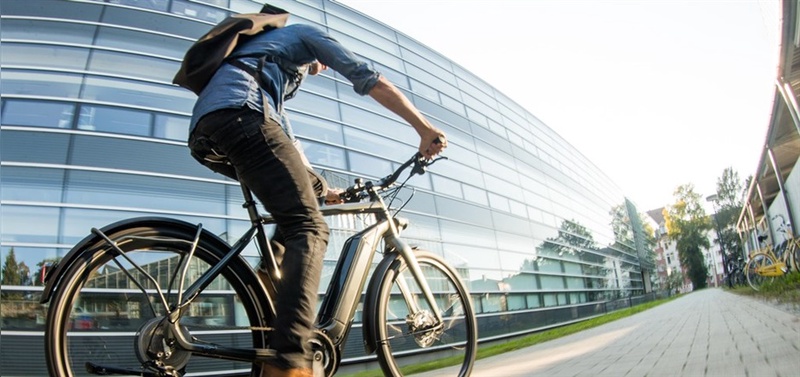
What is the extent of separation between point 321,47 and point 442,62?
15.8 meters

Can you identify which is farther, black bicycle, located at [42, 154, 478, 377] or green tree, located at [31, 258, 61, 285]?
green tree, located at [31, 258, 61, 285]

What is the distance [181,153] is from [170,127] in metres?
0.49

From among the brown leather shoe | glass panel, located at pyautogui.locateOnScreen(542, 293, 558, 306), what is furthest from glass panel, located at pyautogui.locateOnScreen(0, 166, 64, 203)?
glass panel, located at pyautogui.locateOnScreen(542, 293, 558, 306)

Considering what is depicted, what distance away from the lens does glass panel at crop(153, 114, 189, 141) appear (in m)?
7.29

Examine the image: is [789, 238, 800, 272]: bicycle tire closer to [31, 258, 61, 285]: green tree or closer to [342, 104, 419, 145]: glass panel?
[342, 104, 419, 145]: glass panel

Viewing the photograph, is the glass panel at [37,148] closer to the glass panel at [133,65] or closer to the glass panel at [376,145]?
the glass panel at [133,65]

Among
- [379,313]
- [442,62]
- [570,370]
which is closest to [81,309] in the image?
[379,313]

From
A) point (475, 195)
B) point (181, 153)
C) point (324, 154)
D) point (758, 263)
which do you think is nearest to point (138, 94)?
point (181, 153)

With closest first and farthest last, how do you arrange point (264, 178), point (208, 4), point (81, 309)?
point (81, 309), point (264, 178), point (208, 4)

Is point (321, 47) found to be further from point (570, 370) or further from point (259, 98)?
point (570, 370)

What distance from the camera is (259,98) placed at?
1.84 metres

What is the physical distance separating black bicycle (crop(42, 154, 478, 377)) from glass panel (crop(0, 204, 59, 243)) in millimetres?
4576

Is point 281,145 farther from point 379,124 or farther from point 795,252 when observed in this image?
point 795,252

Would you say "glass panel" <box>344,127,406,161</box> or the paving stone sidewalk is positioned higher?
"glass panel" <box>344,127,406,161</box>
